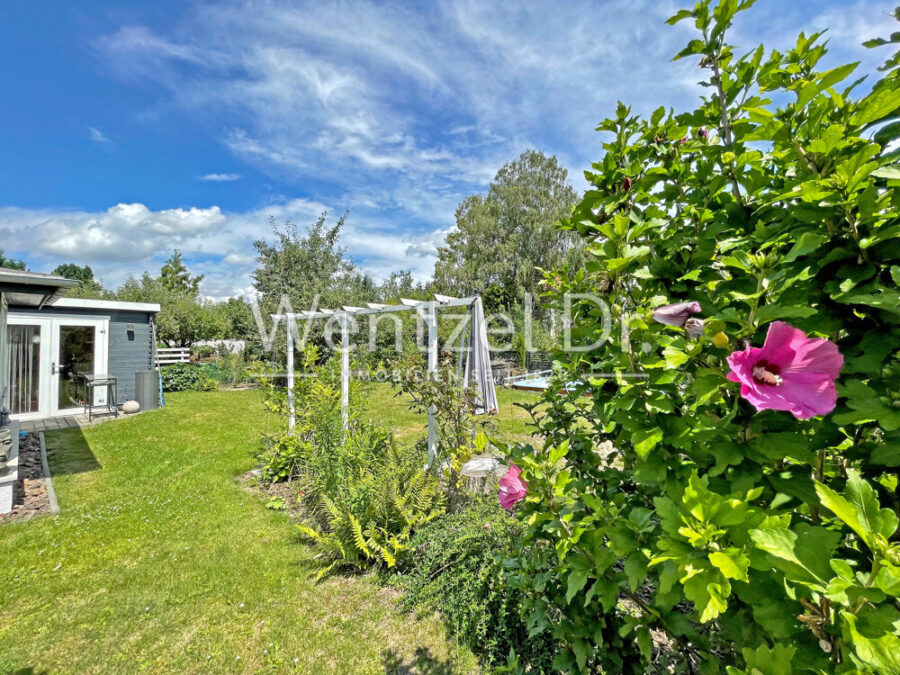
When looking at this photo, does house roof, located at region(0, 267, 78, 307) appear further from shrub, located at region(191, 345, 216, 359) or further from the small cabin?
shrub, located at region(191, 345, 216, 359)

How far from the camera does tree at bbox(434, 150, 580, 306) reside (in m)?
23.7

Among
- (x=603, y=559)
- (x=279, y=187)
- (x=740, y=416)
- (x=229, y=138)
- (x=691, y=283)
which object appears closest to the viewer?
(x=740, y=416)

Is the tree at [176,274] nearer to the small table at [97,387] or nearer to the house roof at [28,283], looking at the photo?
the small table at [97,387]

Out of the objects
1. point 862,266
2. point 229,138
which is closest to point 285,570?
point 862,266

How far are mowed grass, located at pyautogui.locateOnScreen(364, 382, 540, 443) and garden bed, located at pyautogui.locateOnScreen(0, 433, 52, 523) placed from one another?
161 inches

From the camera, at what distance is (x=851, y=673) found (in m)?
0.45

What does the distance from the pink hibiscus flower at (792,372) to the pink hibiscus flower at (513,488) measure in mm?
692

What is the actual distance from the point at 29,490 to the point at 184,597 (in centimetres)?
409

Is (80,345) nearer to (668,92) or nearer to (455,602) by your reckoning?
(455,602)

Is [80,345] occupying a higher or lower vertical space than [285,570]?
higher

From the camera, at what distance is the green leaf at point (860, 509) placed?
470 mm

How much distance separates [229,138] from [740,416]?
13730 millimetres

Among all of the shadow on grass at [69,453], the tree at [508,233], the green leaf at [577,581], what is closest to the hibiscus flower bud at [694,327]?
the green leaf at [577,581]

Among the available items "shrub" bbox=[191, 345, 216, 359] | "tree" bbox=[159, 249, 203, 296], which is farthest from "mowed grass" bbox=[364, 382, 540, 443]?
"tree" bbox=[159, 249, 203, 296]
